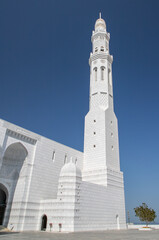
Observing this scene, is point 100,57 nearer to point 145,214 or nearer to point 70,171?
point 70,171

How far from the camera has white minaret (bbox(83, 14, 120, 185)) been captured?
92.6 ft

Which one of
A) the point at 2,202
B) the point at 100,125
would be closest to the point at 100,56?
the point at 100,125

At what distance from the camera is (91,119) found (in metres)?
32.3

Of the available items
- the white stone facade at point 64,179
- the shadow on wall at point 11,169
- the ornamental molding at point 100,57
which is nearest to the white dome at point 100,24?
the ornamental molding at point 100,57

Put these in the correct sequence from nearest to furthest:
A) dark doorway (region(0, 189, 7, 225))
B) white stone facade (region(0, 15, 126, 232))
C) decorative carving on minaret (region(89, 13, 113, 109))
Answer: white stone facade (region(0, 15, 126, 232))
dark doorway (region(0, 189, 7, 225))
decorative carving on minaret (region(89, 13, 113, 109))

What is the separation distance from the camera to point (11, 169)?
25062mm

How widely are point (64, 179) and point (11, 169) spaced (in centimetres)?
776

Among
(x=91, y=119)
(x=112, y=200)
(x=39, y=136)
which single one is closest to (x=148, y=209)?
(x=112, y=200)

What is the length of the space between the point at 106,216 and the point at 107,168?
6.00m

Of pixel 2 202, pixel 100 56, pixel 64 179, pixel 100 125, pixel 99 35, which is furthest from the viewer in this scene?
pixel 99 35

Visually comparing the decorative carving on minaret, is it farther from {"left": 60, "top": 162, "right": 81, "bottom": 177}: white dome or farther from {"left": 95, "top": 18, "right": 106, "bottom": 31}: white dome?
{"left": 60, "top": 162, "right": 81, "bottom": 177}: white dome

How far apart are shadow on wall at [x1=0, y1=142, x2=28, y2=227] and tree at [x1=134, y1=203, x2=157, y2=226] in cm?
2347

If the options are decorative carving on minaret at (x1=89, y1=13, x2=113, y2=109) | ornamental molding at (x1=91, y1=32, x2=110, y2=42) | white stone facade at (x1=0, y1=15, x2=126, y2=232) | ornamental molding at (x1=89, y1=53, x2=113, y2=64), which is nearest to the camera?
white stone facade at (x1=0, y1=15, x2=126, y2=232)

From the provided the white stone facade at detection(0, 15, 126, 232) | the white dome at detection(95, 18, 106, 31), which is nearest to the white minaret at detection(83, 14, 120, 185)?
the white stone facade at detection(0, 15, 126, 232)
